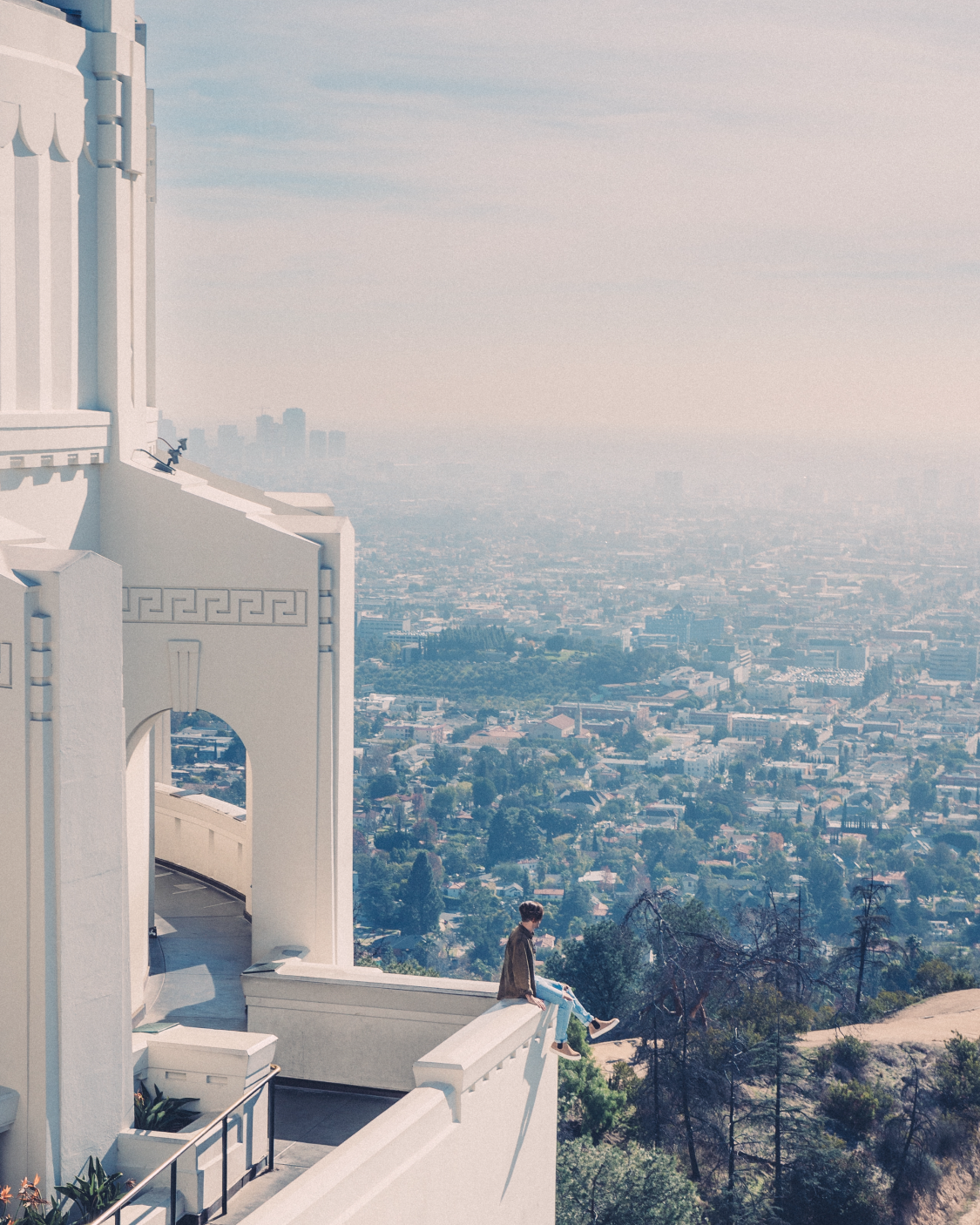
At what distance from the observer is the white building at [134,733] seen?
19.8ft

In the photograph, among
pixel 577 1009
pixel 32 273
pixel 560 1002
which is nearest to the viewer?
pixel 560 1002

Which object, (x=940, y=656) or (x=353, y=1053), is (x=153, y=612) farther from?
(x=940, y=656)

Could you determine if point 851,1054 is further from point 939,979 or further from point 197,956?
point 197,956

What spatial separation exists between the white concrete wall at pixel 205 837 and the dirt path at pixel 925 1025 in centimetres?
2253

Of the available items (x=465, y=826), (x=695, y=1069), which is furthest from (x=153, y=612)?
(x=465, y=826)

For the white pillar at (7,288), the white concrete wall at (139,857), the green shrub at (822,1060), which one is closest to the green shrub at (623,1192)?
the green shrub at (822,1060)

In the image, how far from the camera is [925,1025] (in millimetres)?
33938

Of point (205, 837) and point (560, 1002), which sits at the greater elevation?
point (560, 1002)

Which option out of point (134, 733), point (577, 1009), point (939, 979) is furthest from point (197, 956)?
point (939, 979)

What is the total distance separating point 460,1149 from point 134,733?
4087 mm

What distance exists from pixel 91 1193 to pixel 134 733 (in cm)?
377

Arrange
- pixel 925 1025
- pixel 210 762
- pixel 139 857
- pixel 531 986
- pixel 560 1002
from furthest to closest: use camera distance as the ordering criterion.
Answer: pixel 210 762 → pixel 925 1025 → pixel 139 857 → pixel 560 1002 → pixel 531 986

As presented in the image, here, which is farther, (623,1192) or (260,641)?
(623,1192)

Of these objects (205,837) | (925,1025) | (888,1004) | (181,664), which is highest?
(181,664)
